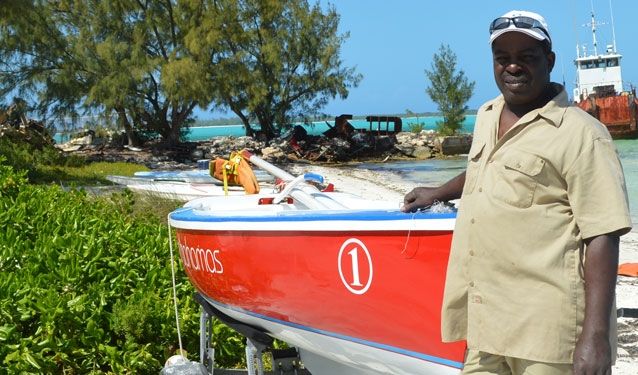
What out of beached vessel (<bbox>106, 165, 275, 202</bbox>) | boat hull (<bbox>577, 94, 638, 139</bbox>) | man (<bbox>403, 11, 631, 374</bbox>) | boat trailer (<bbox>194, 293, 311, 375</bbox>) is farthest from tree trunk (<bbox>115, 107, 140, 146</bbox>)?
man (<bbox>403, 11, 631, 374</bbox>)

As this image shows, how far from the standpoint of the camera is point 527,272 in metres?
2.34

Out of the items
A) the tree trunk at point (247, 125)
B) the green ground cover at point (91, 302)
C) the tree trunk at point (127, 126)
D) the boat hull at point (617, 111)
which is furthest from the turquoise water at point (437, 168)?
the green ground cover at point (91, 302)

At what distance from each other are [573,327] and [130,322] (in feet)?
12.2

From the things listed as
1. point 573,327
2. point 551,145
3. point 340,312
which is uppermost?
point 551,145

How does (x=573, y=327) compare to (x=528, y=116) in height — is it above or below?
below

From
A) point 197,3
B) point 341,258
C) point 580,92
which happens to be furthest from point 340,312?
point 580,92

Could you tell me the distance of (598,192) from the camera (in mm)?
2227

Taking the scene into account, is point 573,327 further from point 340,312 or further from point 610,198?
point 340,312

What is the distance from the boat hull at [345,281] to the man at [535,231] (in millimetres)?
705

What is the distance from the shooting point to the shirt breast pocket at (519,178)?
2.33 meters

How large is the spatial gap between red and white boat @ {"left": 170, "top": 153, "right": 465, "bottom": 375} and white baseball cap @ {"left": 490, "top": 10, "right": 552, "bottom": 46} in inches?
36.1

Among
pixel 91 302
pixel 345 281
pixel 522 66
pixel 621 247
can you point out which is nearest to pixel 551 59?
pixel 522 66

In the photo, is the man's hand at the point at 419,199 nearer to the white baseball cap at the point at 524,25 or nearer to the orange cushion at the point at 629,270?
the white baseball cap at the point at 524,25

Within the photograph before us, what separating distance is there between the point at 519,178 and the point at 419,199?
3.49 ft
